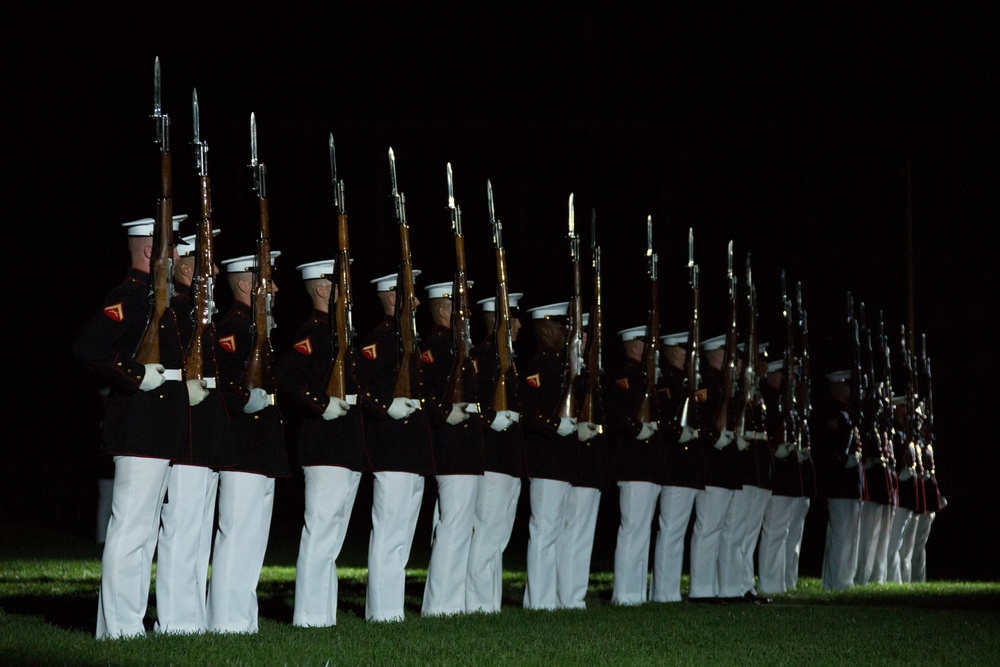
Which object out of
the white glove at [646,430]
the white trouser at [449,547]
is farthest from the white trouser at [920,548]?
the white trouser at [449,547]

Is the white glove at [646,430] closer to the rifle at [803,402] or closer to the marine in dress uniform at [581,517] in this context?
the marine in dress uniform at [581,517]

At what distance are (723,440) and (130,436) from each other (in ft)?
19.1

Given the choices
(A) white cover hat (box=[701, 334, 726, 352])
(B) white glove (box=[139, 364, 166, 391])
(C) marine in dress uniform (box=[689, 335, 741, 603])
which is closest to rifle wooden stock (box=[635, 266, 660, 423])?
(C) marine in dress uniform (box=[689, 335, 741, 603])

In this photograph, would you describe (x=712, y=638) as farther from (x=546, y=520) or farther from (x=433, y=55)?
(x=433, y=55)

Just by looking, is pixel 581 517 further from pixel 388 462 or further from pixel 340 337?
pixel 340 337

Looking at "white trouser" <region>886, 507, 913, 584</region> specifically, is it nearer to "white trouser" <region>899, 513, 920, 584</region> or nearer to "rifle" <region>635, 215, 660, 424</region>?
"white trouser" <region>899, 513, 920, 584</region>

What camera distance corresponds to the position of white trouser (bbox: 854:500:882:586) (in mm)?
14297

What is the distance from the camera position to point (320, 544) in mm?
8477

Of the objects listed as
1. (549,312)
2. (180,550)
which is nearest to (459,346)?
(549,312)

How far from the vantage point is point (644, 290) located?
75.3 feet

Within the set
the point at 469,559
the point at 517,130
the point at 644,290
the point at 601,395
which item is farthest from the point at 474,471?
the point at 517,130

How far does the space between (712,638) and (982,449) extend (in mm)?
15599

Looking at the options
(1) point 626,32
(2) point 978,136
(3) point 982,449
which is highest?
(1) point 626,32

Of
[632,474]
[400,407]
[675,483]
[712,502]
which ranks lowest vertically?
[712,502]
